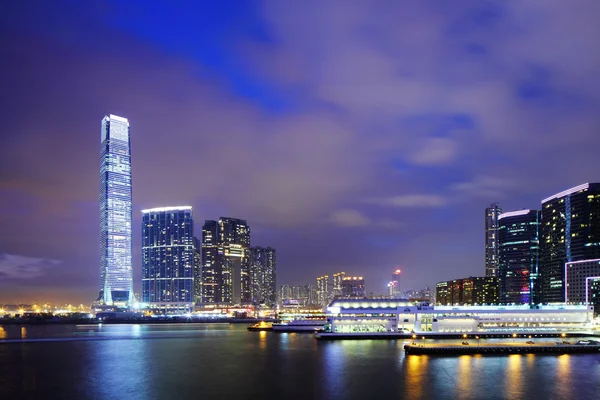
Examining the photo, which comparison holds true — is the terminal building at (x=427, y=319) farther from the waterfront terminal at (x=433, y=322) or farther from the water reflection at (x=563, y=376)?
the water reflection at (x=563, y=376)

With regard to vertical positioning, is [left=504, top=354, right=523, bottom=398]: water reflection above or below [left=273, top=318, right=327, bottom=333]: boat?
above

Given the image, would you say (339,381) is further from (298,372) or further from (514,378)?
(514,378)

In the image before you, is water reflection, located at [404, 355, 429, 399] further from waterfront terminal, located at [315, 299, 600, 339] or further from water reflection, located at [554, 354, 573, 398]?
waterfront terminal, located at [315, 299, 600, 339]

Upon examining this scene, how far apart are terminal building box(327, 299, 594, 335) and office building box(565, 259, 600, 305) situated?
5124cm

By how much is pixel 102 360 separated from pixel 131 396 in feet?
101

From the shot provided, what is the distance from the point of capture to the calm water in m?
54.1

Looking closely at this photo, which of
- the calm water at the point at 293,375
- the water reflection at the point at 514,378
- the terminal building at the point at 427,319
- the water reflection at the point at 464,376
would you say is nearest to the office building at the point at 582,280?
the terminal building at the point at 427,319

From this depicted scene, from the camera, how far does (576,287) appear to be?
173 metres

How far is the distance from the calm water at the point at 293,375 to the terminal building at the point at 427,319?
1877 centimetres

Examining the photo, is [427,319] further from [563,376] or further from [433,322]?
Answer: [563,376]

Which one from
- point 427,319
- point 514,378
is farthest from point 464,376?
point 427,319

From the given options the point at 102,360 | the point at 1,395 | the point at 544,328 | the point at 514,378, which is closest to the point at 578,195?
the point at 544,328

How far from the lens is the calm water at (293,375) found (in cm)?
5412

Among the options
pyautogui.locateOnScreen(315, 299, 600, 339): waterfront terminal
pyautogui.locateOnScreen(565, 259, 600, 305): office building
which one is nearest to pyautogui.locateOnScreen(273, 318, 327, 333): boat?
pyautogui.locateOnScreen(315, 299, 600, 339): waterfront terminal
